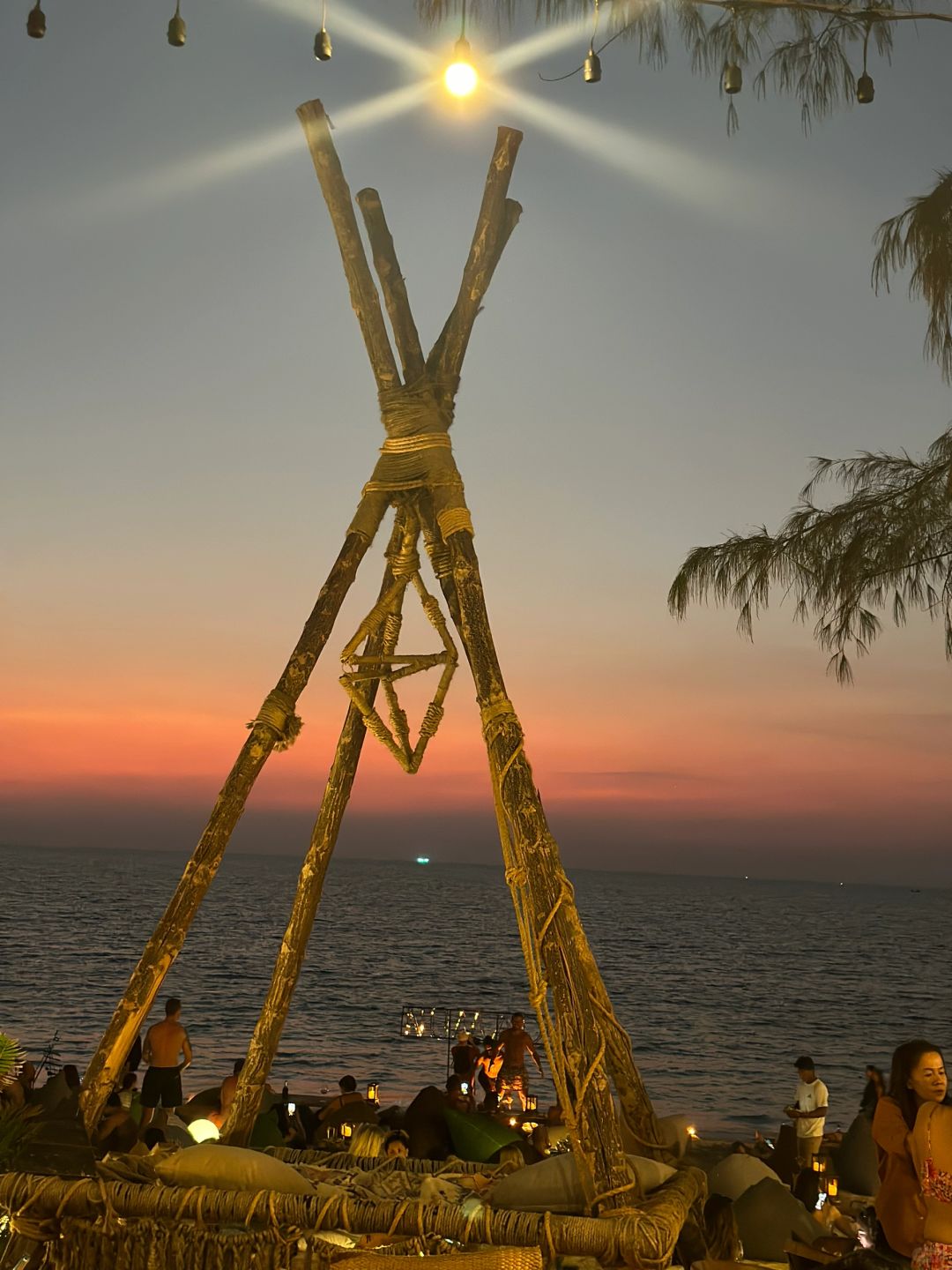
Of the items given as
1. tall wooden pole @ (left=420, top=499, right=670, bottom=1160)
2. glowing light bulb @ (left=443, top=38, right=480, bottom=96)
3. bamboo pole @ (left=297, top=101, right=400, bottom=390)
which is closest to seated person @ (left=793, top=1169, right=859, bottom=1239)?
tall wooden pole @ (left=420, top=499, right=670, bottom=1160)

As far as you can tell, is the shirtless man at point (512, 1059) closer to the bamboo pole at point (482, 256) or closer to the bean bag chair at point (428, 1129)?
the bean bag chair at point (428, 1129)

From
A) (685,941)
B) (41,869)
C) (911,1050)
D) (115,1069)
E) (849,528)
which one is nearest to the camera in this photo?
(911,1050)

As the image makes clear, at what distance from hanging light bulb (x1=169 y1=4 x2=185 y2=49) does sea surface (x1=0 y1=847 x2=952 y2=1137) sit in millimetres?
9137

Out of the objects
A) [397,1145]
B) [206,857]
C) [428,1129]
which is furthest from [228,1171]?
[428,1129]

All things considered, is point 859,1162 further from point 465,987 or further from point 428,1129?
point 465,987

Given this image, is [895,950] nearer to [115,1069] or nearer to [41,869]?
[115,1069]

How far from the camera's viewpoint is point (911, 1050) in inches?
139

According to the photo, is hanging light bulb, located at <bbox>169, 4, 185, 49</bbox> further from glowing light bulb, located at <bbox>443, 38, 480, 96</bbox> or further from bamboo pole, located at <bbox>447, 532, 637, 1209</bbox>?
bamboo pole, located at <bbox>447, 532, 637, 1209</bbox>

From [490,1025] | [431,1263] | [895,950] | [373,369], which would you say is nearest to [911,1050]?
[431,1263]

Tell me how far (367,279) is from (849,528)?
271 centimetres

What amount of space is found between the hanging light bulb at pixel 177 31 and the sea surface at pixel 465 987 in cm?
914

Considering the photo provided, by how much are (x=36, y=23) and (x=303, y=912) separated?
3.90 m

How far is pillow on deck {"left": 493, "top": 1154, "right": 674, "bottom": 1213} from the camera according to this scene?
413cm

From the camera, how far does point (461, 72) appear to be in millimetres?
4566
